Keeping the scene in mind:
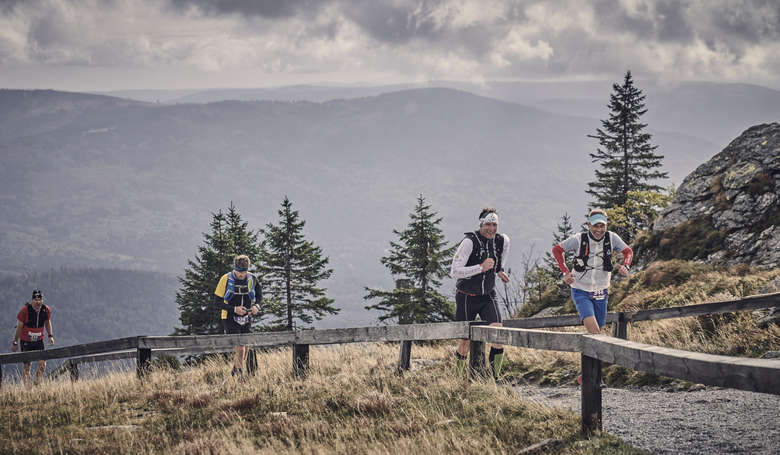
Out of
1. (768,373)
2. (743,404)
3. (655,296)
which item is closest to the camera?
(768,373)

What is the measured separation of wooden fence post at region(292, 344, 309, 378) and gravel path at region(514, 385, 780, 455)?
10.7 ft

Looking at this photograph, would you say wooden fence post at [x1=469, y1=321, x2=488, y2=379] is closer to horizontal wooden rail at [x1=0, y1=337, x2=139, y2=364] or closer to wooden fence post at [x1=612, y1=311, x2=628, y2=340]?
wooden fence post at [x1=612, y1=311, x2=628, y2=340]

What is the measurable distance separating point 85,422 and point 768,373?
21.2 ft

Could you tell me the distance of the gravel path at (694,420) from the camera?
5.06m

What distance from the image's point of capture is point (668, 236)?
18.4m

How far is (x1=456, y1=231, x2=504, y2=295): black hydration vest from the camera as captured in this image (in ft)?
30.0

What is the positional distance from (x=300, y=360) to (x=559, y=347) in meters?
4.71

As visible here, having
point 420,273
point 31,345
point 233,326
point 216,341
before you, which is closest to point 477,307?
point 216,341

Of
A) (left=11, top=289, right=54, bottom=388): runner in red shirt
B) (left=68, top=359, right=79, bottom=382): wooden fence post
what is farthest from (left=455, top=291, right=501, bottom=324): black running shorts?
(left=11, top=289, right=54, bottom=388): runner in red shirt

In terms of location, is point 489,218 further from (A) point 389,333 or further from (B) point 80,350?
(B) point 80,350

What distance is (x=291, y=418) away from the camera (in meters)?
6.43

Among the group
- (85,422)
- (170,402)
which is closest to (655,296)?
(170,402)

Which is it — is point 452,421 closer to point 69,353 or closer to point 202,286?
point 69,353

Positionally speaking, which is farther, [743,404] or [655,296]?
[655,296]
